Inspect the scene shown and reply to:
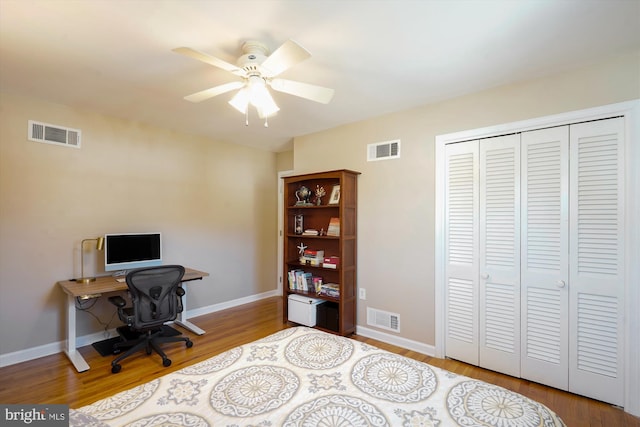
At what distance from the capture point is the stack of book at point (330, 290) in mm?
3488

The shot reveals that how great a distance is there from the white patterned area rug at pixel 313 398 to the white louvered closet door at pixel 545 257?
1352 mm

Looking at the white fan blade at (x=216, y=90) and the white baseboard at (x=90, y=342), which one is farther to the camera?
the white baseboard at (x=90, y=342)

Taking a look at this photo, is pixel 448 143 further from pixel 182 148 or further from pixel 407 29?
pixel 182 148

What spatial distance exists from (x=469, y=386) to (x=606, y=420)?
140cm

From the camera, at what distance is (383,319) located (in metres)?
3.31

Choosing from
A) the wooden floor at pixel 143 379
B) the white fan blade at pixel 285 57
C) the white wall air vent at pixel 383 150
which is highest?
the white fan blade at pixel 285 57

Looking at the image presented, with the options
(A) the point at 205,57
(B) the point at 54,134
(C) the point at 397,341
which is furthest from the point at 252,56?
(C) the point at 397,341

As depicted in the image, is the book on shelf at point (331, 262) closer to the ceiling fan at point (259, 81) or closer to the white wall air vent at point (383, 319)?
the white wall air vent at point (383, 319)

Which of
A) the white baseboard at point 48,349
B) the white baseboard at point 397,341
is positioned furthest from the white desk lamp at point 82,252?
the white baseboard at point 397,341

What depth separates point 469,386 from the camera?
1449mm

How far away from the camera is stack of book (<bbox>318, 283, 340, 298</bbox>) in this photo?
3488mm

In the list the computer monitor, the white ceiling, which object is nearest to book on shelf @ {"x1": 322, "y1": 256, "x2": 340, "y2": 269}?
the white ceiling

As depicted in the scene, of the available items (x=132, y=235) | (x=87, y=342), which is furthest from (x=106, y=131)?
(x=87, y=342)

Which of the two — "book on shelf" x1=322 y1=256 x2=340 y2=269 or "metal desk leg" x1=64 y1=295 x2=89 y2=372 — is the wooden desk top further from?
"book on shelf" x1=322 y1=256 x2=340 y2=269
